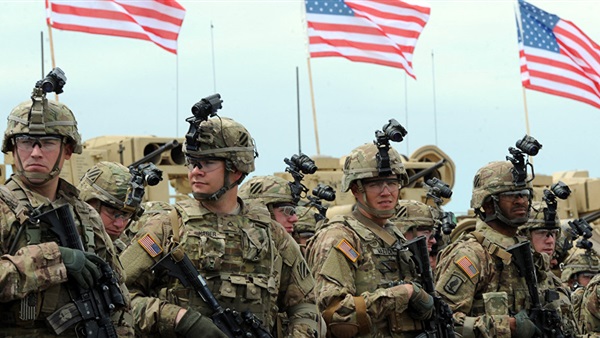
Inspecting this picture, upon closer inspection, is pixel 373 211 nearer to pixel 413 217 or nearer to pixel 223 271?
pixel 223 271

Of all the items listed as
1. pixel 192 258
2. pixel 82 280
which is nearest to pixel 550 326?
pixel 192 258

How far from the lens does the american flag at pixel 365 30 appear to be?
21.8 meters

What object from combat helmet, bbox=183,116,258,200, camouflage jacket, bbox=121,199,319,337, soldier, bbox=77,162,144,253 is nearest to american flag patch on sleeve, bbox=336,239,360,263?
camouflage jacket, bbox=121,199,319,337

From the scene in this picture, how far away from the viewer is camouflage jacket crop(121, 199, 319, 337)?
7.10 m

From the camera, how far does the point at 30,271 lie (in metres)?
6.00

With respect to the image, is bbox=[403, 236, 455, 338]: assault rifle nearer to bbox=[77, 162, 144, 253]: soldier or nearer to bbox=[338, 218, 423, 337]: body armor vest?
bbox=[338, 218, 423, 337]: body armor vest

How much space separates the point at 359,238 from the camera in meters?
8.48

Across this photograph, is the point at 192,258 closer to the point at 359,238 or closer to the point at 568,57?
the point at 359,238

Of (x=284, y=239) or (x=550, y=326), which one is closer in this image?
(x=284, y=239)

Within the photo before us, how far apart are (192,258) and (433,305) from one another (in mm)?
2129

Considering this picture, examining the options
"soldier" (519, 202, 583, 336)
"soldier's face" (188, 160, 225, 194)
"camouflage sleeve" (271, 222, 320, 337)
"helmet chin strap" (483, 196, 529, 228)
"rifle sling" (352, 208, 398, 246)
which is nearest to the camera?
"soldier's face" (188, 160, 225, 194)

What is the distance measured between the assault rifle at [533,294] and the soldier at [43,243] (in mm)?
4084

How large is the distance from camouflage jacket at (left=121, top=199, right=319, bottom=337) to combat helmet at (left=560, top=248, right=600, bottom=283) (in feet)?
26.4

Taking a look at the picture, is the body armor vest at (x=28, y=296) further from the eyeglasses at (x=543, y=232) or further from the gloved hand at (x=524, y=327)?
the eyeglasses at (x=543, y=232)
